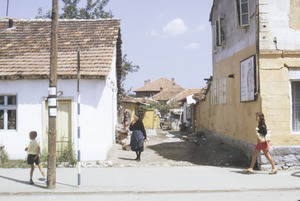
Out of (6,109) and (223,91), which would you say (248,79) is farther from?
(6,109)

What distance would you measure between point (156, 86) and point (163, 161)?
70.3 meters

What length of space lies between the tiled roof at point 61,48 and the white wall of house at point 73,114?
1.22 ft

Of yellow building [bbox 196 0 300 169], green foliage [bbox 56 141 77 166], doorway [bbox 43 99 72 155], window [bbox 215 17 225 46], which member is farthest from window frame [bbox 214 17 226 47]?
green foliage [bbox 56 141 77 166]

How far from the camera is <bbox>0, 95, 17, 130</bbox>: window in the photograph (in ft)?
43.7

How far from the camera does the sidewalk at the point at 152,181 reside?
8430 mm

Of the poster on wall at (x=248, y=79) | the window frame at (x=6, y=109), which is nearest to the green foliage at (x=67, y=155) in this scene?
the window frame at (x=6, y=109)

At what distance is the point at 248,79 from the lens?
12289 mm

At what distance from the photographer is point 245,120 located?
41.9ft

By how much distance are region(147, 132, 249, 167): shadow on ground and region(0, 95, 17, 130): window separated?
634cm

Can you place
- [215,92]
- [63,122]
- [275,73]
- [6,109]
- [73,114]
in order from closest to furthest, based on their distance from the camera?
[275,73], [73,114], [63,122], [6,109], [215,92]

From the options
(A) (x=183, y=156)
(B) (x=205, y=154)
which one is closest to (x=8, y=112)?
(A) (x=183, y=156)

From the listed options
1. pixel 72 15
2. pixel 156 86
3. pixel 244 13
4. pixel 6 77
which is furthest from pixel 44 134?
pixel 156 86

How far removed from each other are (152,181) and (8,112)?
6883 mm

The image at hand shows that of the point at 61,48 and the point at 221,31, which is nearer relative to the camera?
the point at 61,48
